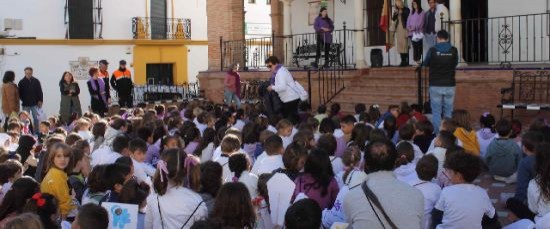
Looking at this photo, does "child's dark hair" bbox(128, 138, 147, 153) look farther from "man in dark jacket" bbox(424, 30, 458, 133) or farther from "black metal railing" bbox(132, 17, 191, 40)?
"black metal railing" bbox(132, 17, 191, 40)

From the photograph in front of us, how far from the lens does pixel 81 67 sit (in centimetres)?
2730

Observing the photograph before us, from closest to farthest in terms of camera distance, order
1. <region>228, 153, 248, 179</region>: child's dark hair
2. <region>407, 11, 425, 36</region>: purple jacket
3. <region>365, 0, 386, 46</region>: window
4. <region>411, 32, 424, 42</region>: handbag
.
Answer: <region>228, 153, 248, 179</region>: child's dark hair → <region>407, 11, 425, 36</region>: purple jacket → <region>411, 32, 424, 42</region>: handbag → <region>365, 0, 386, 46</region>: window

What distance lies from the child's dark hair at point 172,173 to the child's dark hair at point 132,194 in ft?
0.66

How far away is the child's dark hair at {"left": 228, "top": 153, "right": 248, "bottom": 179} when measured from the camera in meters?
6.29

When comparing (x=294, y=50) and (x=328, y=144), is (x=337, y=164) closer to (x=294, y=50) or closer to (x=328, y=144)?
(x=328, y=144)

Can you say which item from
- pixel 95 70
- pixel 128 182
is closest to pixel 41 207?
pixel 128 182

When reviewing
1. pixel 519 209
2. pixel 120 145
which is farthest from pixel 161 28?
pixel 519 209

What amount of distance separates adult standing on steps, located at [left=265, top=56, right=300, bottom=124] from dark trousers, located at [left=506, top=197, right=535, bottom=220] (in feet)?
19.5

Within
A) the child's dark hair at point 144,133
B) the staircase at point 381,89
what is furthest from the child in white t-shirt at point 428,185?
the staircase at point 381,89

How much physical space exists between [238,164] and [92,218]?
6.51ft

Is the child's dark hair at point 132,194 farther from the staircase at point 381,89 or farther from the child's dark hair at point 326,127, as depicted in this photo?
the staircase at point 381,89

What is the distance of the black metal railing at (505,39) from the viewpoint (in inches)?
597

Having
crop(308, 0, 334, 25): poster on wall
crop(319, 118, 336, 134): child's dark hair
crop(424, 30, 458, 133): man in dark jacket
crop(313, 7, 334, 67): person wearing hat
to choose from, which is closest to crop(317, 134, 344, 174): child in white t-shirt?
crop(319, 118, 336, 134): child's dark hair

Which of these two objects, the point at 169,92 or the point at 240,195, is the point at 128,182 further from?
the point at 169,92
